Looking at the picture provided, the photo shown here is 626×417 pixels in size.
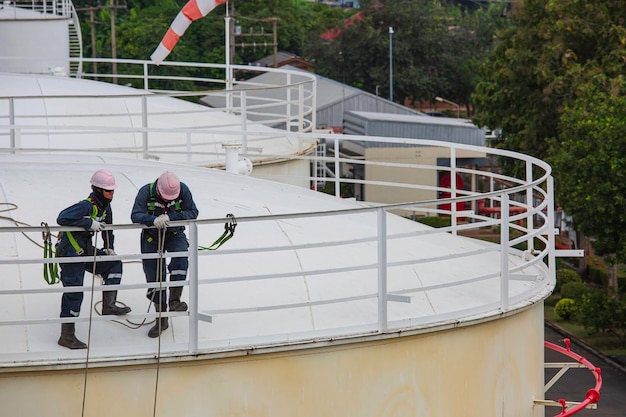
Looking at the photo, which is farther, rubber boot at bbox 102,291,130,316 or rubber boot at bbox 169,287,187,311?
rubber boot at bbox 169,287,187,311

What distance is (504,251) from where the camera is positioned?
11094 mm

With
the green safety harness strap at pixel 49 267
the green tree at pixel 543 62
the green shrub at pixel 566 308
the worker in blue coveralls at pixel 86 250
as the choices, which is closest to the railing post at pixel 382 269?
the worker in blue coveralls at pixel 86 250

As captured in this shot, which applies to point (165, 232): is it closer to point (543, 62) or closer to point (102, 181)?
point (102, 181)

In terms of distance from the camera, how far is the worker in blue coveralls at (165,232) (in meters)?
9.96

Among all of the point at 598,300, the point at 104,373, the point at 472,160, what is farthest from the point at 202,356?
the point at 472,160

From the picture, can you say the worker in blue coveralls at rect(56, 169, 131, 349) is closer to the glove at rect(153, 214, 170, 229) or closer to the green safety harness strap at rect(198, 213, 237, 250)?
the glove at rect(153, 214, 170, 229)

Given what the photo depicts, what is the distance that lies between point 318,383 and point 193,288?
1372 mm

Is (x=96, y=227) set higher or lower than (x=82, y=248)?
higher

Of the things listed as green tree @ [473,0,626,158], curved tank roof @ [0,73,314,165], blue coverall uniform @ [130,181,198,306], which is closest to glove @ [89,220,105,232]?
blue coverall uniform @ [130,181,198,306]

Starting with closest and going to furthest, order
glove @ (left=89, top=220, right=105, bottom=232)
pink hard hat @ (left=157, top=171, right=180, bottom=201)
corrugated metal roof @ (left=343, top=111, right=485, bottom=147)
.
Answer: glove @ (left=89, top=220, right=105, bottom=232)
pink hard hat @ (left=157, top=171, right=180, bottom=201)
corrugated metal roof @ (left=343, top=111, right=485, bottom=147)

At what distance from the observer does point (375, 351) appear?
1035 centimetres

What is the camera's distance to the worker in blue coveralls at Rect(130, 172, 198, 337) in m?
9.96

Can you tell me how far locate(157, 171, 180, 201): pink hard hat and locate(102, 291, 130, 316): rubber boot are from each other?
Result: 89cm

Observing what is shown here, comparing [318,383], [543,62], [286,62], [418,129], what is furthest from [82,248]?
[286,62]
